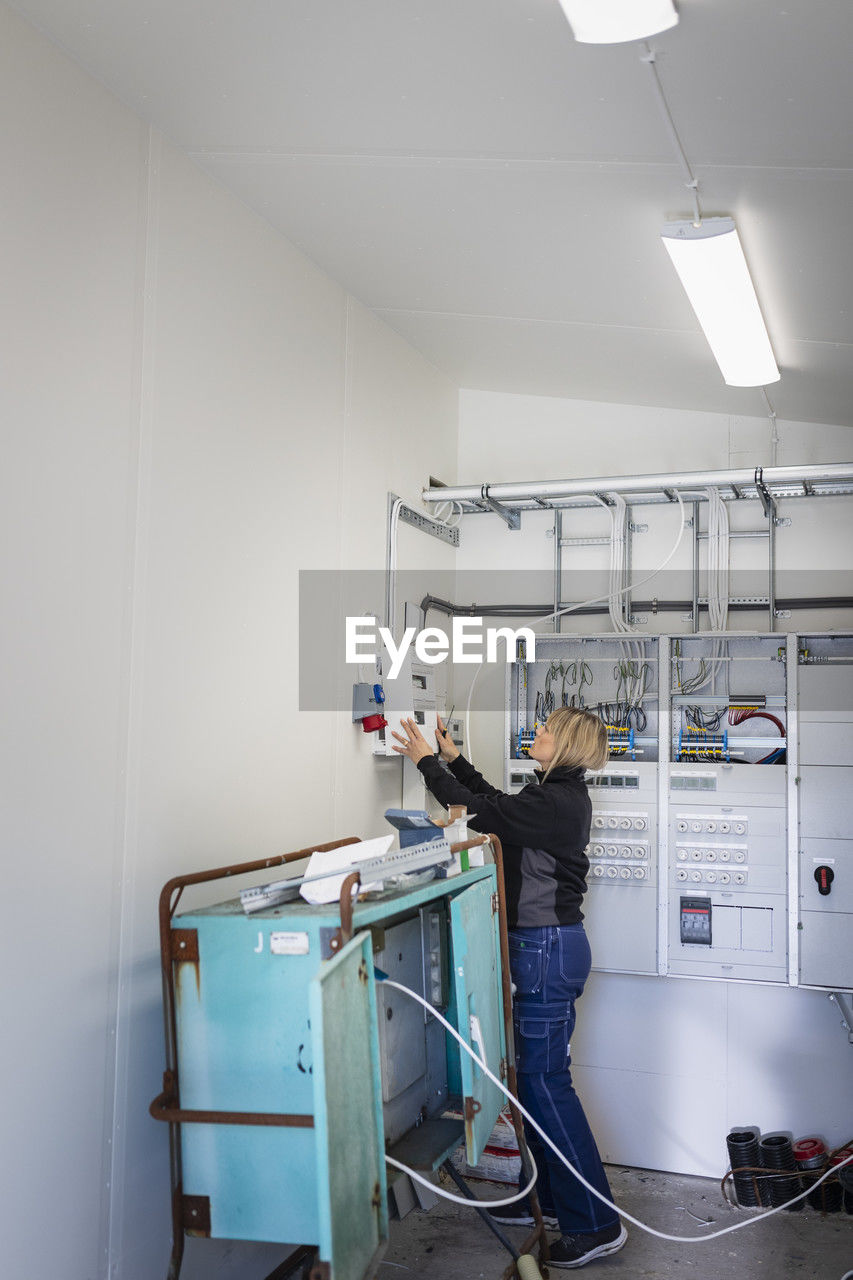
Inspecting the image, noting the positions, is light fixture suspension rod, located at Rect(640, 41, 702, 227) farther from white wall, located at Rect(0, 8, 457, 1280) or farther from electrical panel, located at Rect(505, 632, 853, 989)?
electrical panel, located at Rect(505, 632, 853, 989)

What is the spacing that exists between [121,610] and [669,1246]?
9.48 ft

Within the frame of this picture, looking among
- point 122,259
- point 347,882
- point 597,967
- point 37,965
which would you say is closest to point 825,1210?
point 597,967

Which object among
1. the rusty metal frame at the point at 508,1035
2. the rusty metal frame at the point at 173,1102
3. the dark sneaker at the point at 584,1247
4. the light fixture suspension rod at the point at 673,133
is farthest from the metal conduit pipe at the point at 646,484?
the dark sneaker at the point at 584,1247

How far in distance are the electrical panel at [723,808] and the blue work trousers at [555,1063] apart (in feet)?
3.00

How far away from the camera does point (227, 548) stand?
3.19 metres

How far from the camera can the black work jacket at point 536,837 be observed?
3.63 metres

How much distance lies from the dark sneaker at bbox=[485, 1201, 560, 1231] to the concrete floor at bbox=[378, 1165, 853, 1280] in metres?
0.05

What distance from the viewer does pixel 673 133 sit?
2.53 meters

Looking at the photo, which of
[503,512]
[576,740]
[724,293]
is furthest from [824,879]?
[724,293]

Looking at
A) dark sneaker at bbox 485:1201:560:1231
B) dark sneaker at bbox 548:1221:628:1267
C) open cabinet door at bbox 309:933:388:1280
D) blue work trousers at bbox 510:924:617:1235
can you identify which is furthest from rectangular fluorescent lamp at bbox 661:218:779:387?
dark sneaker at bbox 485:1201:560:1231

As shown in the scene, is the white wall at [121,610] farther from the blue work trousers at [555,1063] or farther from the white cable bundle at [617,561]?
the white cable bundle at [617,561]

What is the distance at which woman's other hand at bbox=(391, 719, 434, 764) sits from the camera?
159 inches

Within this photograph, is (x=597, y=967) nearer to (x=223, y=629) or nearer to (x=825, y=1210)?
(x=825, y=1210)

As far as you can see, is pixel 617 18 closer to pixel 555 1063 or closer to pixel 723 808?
pixel 555 1063
